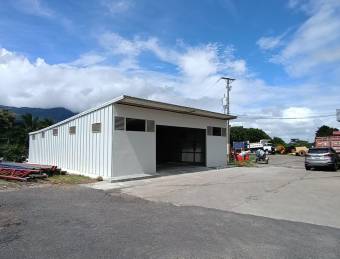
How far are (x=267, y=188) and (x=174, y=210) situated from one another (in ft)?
20.1

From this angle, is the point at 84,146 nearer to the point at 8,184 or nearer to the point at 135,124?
the point at 135,124

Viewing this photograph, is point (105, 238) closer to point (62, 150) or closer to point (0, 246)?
point (0, 246)

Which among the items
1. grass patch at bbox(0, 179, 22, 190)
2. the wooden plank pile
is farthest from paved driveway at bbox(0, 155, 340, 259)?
the wooden plank pile

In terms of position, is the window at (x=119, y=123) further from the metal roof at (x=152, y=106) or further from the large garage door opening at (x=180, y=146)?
the large garage door opening at (x=180, y=146)

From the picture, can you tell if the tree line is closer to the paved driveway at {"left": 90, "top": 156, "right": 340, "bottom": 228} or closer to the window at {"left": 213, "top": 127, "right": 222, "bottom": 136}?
the window at {"left": 213, "top": 127, "right": 222, "bottom": 136}

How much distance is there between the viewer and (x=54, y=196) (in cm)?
1182

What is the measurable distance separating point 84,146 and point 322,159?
1599cm

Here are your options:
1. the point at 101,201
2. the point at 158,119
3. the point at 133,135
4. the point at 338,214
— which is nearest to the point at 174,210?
the point at 101,201

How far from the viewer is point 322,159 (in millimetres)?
24344

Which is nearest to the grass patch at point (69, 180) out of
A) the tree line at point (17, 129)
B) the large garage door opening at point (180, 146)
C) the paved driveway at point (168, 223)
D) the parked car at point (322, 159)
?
the paved driveway at point (168, 223)

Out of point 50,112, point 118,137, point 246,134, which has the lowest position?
point 118,137

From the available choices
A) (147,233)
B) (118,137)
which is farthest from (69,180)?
(147,233)

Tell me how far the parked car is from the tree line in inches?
911

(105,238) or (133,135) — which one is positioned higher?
(133,135)
